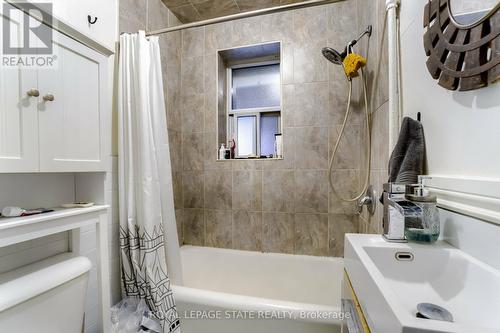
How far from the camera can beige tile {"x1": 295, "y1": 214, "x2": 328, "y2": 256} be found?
1.79 meters

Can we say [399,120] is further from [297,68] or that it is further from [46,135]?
[46,135]

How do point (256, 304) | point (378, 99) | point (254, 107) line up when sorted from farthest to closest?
1. point (254, 107)
2. point (378, 99)
3. point (256, 304)

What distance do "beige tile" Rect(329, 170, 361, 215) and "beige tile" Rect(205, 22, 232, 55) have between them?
57.5 inches

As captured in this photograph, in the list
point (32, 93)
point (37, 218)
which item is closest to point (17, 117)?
point (32, 93)

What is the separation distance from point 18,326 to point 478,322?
127 centimetres

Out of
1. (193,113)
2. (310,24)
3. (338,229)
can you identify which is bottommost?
(338,229)

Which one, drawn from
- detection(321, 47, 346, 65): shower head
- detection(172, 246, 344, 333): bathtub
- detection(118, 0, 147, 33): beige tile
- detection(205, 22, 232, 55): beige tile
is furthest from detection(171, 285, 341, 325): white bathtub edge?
detection(205, 22, 232, 55): beige tile

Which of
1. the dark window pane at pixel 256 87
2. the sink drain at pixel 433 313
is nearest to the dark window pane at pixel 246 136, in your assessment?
the dark window pane at pixel 256 87

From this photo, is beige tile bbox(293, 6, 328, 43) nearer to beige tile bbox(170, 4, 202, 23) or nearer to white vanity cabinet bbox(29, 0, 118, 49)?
beige tile bbox(170, 4, 202, 23)

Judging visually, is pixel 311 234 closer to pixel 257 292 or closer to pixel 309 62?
pixel 257 292

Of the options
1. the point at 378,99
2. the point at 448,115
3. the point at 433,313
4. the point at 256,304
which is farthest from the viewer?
the point at 378,99

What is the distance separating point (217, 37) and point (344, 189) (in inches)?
67.0

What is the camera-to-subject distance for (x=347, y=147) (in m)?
1.75

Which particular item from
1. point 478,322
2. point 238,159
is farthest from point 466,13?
point 238,159
